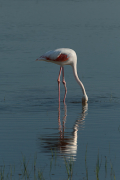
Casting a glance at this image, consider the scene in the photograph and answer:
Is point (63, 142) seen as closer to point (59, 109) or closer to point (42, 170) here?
point (42, 170)

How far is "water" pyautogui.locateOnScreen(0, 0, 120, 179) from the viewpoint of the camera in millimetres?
7250

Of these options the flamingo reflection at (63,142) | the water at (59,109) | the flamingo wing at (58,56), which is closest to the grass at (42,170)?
the water at (59,109)

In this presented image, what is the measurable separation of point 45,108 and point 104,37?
19.6 m

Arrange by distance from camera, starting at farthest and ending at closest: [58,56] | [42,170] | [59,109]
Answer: [58,56] < [59,109] < [42,170]

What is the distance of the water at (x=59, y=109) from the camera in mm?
7250

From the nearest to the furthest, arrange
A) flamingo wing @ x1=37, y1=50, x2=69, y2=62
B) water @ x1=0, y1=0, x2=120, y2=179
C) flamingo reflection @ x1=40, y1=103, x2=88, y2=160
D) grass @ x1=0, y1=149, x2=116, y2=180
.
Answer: grass @ x1=0, y1=149, x2=116, y2=180 → water @ x1=0, y1=0, x2=120, y2=179 → flamingo reflection @ x1=40, y1=103, x2=88, y2=160 → flamingo wing @ x1=37, y1=50, x2=69, y2=62

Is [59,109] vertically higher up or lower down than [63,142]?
lower down

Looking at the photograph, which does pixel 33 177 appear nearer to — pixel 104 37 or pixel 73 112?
pixel 73 112

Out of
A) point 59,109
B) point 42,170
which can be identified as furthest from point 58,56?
point 42,170

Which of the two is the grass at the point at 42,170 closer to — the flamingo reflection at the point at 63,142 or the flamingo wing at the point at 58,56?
the flamingo reflection at the point at 63,142

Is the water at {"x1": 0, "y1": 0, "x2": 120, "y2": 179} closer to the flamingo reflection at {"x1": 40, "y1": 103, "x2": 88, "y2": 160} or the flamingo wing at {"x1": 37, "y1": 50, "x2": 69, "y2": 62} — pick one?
the flamingo reflection at {"x1": 40, "y1": 103, "x2": 88, "y2": 160}

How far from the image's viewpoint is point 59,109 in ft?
38.6

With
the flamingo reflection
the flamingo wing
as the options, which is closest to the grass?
the flamingo reflection

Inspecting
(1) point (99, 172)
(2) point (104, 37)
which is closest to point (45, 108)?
(1) point (99, 172)
